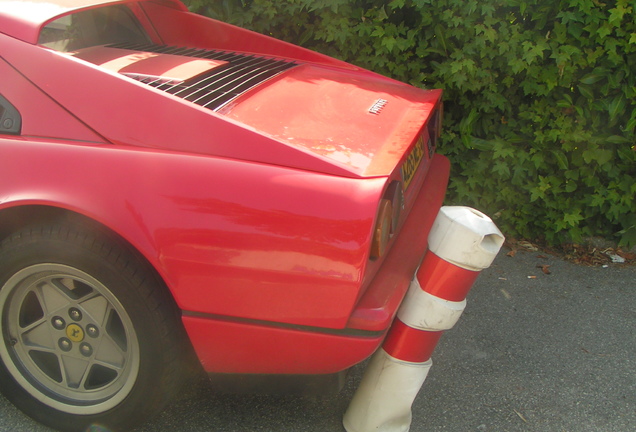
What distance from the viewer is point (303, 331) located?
2.05 meters

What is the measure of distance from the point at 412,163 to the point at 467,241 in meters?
0.53

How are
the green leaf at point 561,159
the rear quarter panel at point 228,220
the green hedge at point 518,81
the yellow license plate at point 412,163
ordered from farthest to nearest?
the green leaf at point 561,159
the green hedge at point 518,81
the yellow license plate at point 412,163
the rear quarter panel at point 228,220

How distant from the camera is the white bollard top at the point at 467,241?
7.26ft

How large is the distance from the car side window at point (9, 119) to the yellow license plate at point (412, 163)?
53.6 inches

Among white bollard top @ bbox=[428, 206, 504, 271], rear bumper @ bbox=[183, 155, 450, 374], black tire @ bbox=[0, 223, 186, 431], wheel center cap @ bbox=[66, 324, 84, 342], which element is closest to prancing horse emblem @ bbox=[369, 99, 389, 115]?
white bollard top @ bbox=[428, 206, 504, 271]

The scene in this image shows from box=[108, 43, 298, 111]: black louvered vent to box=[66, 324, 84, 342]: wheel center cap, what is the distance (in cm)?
93

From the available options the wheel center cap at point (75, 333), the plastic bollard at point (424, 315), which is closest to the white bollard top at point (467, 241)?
the plastic bollard at point (424, 315)

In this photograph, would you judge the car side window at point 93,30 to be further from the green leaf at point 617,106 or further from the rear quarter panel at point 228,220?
the green leaf at point 617,106

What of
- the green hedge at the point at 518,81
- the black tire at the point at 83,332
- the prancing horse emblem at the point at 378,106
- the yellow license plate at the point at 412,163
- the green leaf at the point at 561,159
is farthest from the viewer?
the green leaf at the point at 561,159

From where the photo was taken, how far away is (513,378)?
9.45ft

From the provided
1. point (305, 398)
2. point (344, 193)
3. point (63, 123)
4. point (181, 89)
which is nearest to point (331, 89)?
point (181, 89)

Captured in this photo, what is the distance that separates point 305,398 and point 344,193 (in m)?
1.07

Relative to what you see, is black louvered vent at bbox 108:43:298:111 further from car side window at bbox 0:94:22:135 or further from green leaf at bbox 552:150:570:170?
green leaf at bbox 552:150:570:170

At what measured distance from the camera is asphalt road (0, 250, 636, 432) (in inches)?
100
